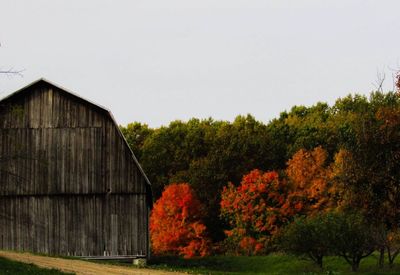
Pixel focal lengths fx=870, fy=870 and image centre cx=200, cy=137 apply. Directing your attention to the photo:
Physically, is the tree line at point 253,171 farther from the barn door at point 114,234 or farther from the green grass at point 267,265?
the barn door at point 114,234

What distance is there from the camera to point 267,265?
64625mm

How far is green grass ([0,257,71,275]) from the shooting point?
30072 mm

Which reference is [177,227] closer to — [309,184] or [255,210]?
[255,210]

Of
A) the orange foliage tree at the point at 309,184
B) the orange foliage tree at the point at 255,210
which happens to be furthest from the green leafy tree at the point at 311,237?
the orange foliage tree at the point at 255,210

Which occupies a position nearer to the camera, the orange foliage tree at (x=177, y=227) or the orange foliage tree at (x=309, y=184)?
the orange foliage tree at (x=177, y=227)

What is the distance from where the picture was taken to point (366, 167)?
3662cm

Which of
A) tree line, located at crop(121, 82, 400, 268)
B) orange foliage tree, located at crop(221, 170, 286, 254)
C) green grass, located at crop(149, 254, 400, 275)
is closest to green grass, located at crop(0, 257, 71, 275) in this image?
green grass, located at crop(149, 254, 400, 275)

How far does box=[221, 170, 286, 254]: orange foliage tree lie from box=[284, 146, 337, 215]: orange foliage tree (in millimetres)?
1122

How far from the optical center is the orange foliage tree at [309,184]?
244ft

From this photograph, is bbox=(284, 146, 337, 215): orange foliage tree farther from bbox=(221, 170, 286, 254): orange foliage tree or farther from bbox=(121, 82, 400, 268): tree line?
bbox=(221, 170, 286, 254): orange foliage tree

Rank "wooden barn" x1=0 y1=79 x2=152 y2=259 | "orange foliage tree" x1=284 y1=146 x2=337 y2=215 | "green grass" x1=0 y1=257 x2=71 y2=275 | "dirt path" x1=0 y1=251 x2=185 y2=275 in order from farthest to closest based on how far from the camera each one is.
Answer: "orange foliage tree" x1=284 y1=146 x2=337 y2=215, "wooden barn" x1=0 y1=79 x2=152 y2=259, "dirt path" x1=0 y1=251 x2=185 y2=275, "green grass" x1=0 y1=257 x2=71 y2=275

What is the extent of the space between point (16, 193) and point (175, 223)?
88.3 ft

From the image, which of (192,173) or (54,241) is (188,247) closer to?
(192,173)

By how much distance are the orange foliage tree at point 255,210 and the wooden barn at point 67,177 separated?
87.6 feet
